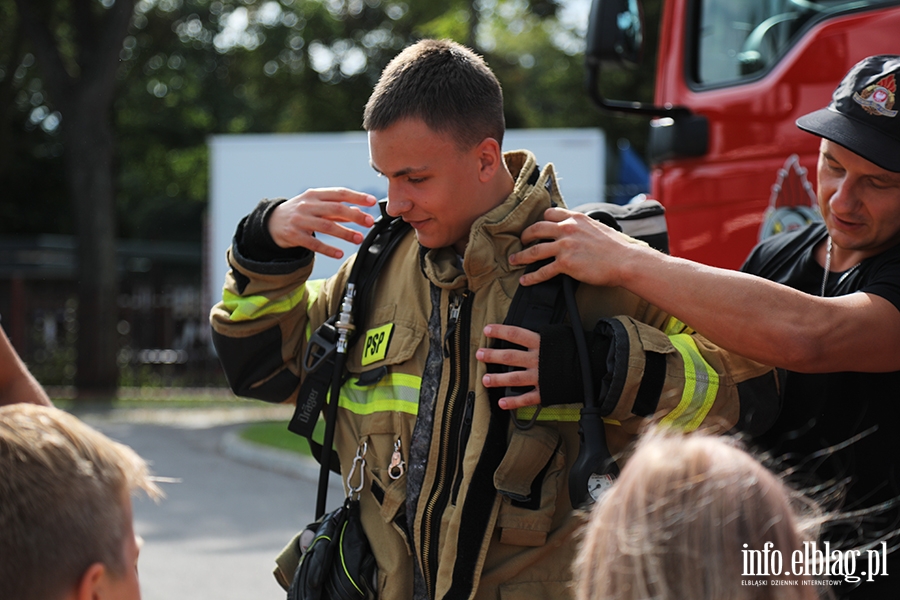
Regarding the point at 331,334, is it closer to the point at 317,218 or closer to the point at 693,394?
the point at 317,218

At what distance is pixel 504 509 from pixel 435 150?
827mm

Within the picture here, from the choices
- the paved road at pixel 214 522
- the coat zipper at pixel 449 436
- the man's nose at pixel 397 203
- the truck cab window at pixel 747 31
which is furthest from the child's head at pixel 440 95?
the paved road at pixel 214 522

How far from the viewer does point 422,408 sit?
87.2 inches

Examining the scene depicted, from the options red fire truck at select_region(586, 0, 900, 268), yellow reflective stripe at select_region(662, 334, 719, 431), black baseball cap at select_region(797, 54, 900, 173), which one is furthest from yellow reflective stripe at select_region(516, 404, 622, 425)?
red fire truck at select_region(586, 0, 900, 268)

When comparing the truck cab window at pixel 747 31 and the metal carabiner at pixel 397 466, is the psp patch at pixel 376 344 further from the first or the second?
the truck cab window at pixel 747 31

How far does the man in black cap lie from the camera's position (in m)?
2.05

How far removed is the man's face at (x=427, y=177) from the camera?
7.30 ft

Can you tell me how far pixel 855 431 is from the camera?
2.21 meters

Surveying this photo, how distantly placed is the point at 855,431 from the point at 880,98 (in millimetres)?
774

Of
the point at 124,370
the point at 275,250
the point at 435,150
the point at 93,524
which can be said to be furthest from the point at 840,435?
the point at 124,370

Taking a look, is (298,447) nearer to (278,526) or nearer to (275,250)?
(278,526)

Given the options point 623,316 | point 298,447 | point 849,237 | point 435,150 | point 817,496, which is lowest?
point 298,447

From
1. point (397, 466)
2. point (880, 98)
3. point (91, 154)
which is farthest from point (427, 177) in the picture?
point (91, 154)

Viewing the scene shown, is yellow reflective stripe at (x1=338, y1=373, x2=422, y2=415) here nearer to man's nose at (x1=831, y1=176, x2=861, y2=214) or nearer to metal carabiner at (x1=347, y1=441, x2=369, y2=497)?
metal carabiner at (x1=347, y1=441, x2=369, y2=497)
